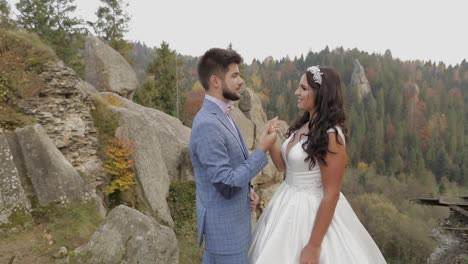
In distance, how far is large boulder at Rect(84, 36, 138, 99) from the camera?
65.8 ft

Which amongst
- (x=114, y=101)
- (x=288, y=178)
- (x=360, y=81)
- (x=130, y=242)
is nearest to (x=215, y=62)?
(x=288, y=178)

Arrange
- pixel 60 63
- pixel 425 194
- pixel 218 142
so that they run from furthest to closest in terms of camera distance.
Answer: pixel 425 194 < pixel 60 63 < pixel 218 142

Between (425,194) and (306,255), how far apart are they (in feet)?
202

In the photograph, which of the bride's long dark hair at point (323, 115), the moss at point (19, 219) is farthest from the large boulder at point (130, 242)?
the bride's long dark hair at point (323, 115)

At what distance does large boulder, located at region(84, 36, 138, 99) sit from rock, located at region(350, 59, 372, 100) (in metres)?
87.4

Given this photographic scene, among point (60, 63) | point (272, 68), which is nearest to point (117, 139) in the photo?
point (60, 63)

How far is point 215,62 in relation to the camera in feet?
10.8

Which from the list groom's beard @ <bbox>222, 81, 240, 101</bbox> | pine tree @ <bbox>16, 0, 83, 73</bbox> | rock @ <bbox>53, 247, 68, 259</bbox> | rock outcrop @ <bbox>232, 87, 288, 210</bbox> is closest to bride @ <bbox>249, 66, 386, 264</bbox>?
groom's beard @ <bbox>222, 81, 240, 101</bbox>

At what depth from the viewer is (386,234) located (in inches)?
1389

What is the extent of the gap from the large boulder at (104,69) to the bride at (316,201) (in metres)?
18.5

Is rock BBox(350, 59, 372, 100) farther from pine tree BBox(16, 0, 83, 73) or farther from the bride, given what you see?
the bride

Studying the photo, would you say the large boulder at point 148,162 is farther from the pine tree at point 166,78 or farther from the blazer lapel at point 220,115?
the pine tree at point 166,78

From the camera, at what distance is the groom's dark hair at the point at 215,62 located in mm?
3270

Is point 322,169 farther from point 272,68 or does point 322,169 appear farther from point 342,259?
point 272,68
